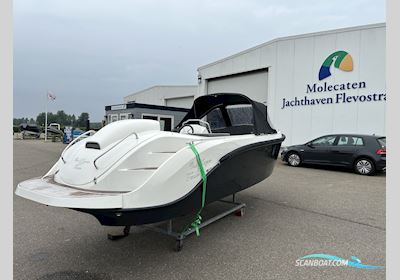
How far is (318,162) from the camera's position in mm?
9273

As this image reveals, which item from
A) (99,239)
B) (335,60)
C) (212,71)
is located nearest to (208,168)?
(99,239)

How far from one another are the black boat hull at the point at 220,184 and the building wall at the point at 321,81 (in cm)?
689

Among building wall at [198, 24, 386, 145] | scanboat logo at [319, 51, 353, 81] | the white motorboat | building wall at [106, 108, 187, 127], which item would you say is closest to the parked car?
building wall at [198, 24, 386, 145]

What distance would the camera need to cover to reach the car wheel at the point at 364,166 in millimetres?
8195

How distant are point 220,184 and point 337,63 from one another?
996 cm

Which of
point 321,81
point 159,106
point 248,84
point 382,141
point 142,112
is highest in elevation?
point 248,84

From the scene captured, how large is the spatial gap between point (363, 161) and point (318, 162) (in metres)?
1.35

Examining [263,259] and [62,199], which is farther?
[263,259]

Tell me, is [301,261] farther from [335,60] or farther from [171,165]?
[335,60]

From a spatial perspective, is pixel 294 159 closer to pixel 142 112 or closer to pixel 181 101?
pixel 142 112

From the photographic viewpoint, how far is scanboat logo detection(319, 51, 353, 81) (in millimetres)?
10609

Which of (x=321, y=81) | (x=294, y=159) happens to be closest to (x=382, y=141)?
(x=294, y=159)

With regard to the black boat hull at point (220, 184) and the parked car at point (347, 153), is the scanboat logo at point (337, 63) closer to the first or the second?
the parked car at point (347, 153)

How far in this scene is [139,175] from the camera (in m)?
2.57
